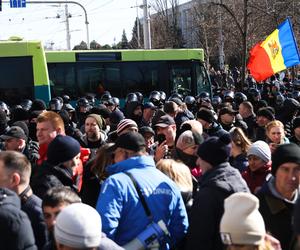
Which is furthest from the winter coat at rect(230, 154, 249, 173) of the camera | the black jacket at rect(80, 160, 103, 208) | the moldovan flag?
the moldovan flag

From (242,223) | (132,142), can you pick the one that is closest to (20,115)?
(132,142)

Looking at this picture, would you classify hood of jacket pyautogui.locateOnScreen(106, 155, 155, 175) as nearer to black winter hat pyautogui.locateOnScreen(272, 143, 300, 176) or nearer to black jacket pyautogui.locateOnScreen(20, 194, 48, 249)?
black jacket pyautogui.locateOnScreen(20, 194, 48, 249)

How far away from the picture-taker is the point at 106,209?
3.99 m

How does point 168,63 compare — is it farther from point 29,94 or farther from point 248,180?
point 248,180

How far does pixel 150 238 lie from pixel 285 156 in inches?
47.0

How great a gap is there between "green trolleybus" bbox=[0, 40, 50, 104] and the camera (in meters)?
12.4

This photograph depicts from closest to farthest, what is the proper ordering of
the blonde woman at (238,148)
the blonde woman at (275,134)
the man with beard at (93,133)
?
the blonde woman at (238,148) → the blonde woman at (275,134) → the man with beard at (93,133)

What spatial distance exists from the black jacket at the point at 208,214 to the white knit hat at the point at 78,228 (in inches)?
44.5

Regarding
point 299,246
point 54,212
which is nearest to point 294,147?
point 299,246

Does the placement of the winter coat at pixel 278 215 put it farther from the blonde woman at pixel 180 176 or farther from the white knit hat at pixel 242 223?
the white knit hat at pixel 242 223

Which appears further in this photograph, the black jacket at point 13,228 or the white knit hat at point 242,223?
the black jacket at point 13,228

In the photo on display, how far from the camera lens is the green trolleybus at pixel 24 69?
641 inches

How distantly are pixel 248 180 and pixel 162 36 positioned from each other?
4278cm

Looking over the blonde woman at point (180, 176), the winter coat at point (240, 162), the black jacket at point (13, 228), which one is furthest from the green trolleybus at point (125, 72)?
the black jacket at point (13, 228)
